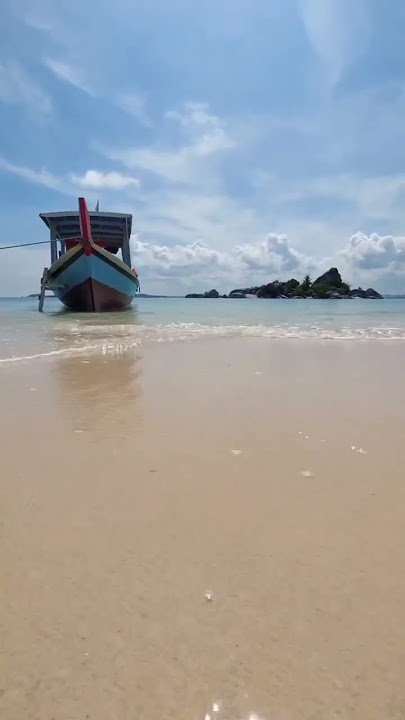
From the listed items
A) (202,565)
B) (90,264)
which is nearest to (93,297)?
(90,264)

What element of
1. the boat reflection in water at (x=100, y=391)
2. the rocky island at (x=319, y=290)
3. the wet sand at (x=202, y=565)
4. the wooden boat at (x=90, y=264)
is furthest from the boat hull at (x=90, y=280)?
the rocky island at (x=319, y=290)

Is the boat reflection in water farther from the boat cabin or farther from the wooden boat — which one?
the boat cabin

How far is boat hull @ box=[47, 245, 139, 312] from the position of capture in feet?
68.9

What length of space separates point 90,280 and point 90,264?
882 mm

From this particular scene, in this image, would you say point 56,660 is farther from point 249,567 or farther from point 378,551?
point 378,551

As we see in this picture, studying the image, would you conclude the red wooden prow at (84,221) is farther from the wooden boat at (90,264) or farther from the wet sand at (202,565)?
the wet sand at (202,565)

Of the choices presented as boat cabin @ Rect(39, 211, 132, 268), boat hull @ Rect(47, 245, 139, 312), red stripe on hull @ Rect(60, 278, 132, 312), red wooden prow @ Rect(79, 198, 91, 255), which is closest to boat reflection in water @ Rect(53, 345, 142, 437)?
red wooden prow @ Rect(79, 198, 91, 255)

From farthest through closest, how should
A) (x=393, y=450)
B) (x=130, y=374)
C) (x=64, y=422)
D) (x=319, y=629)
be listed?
(x=130, y=374)
(x=64, y=422)
(x=393, y=450)
(x=319, y=629)

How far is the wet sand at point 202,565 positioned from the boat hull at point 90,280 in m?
18.7

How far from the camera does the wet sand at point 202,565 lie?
3.62ft

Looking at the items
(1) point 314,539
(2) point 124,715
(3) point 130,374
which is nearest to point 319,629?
(1) point 314,539

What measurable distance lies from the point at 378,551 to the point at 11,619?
1.35m

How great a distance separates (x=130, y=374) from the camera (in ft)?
17.5

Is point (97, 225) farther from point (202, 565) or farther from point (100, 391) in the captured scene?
point (202, 565)
